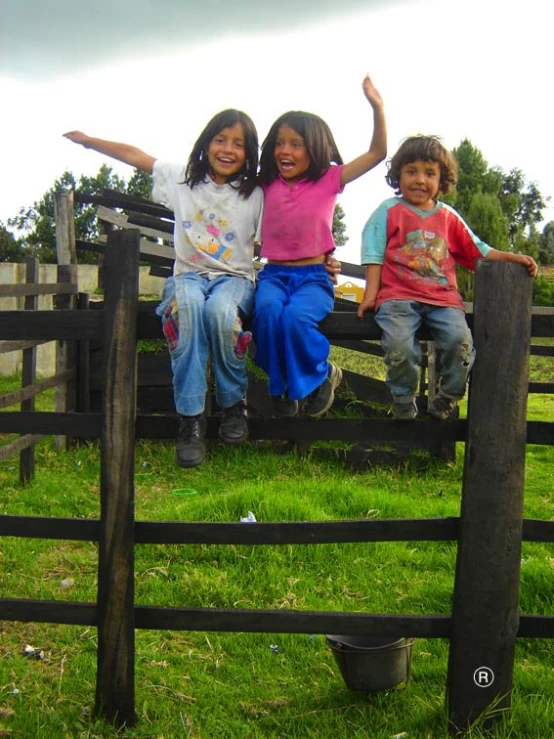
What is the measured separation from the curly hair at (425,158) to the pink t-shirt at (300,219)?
23 cm

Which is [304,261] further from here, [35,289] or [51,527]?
[35,289]

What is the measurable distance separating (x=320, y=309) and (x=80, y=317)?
3.08ft

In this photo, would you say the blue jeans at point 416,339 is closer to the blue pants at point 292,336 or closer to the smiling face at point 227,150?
the blue pants at point 292,336

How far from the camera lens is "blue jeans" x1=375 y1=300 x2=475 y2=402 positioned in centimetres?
308

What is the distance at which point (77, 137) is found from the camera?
3678 millimetres

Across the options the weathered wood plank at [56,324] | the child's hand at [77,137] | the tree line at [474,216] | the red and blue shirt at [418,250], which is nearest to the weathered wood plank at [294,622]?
the weathered wood plank at [56,324]

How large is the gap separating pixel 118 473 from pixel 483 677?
166cm

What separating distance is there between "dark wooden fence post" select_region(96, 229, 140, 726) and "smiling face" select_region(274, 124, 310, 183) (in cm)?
74

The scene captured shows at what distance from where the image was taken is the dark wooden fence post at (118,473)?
3137 mm

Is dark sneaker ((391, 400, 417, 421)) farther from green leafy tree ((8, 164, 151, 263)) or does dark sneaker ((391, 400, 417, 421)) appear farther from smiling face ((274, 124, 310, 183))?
green leafy tree ((8, 164, 151, 263))

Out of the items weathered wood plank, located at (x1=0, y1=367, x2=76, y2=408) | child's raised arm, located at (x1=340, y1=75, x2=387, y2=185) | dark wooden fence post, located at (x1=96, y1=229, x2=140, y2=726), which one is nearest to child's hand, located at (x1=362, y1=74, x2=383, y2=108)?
child's raised arm, located at (x1=340, y1=75, x2=387, y2=185)

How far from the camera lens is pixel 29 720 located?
3.41 metres

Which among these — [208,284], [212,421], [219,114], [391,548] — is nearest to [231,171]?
[219,114]

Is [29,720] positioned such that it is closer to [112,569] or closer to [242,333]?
[112,569]
